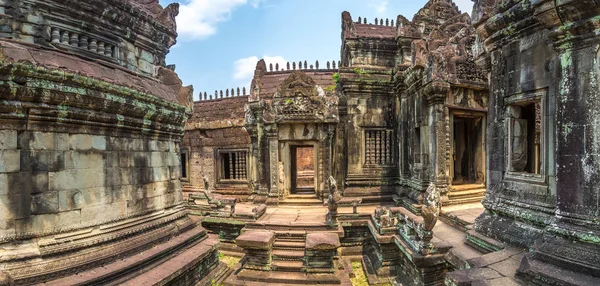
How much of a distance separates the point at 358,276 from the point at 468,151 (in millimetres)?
6516

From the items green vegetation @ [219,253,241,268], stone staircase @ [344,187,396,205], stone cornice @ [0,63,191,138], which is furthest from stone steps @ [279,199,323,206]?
stone cornice @ [0,63,191,138]

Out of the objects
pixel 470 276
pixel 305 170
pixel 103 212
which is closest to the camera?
pixel 470 276

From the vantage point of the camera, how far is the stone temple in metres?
3.37

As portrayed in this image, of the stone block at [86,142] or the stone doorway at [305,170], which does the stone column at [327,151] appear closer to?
the stone doorway at [305,170]

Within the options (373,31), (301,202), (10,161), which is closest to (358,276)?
(301,202)

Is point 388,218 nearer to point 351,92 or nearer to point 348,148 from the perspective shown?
point 348,148

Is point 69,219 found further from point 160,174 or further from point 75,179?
point 160,174

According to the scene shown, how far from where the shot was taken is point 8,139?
11.0 feet

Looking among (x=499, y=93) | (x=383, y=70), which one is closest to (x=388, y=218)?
(x=499, y=93)

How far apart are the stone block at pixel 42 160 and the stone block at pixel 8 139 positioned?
13cm

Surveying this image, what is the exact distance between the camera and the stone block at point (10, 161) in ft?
10.9

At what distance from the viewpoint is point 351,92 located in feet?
37.9

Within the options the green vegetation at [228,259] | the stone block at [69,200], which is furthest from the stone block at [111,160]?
the green vegetation at [228,259]

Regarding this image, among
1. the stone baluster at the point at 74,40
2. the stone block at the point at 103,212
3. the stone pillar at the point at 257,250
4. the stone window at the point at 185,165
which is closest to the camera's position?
the stone block at the point at 103,212
